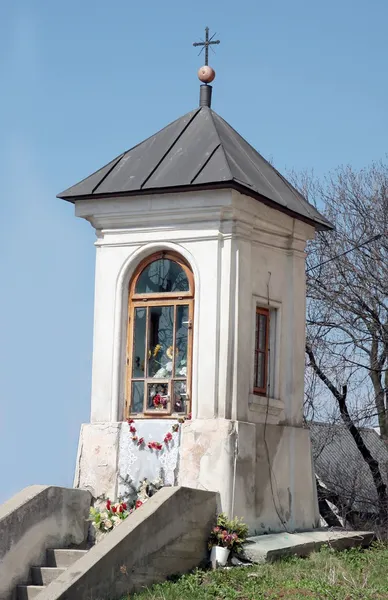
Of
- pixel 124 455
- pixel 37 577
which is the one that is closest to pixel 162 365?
pixel 124 455

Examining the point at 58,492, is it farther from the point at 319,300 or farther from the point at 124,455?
the point at 319,300

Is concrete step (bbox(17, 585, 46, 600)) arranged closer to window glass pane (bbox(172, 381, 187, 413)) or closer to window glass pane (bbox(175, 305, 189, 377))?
window glass pane (bbox(172, 381, 187, 413))

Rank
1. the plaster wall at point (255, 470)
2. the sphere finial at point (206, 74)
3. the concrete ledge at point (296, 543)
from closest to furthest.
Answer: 1. the concrete ledge at point (296, 543)
2. the plaster wall at point (255, 470)
3. the sphere finial at point (206, 74)

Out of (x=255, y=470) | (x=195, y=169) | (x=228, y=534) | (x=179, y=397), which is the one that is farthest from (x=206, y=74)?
(x=228, y=534)

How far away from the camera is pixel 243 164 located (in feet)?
50.3

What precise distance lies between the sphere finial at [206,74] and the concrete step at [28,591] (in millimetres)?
7333

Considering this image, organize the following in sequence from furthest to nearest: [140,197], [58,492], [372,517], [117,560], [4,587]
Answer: [372,517] → [140,197] → [58,492] → [4,587] → [117,560]

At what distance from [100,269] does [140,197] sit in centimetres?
118

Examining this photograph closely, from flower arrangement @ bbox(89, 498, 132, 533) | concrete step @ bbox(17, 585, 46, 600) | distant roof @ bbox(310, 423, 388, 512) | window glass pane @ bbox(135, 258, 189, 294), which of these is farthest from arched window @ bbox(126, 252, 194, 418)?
distant roof @ bbox(310, 423, 388, 512)

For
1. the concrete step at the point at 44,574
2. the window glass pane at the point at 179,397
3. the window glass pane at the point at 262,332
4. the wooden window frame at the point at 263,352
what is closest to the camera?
the concrete step at the point at 44,574

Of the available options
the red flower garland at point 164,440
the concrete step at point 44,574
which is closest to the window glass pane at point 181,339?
the red flower garland at point 164,440

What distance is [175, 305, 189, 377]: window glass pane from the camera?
589 inches

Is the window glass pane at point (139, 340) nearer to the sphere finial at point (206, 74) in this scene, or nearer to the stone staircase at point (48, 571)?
the stone staircase at point (48, 571)

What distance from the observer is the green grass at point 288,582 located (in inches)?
468
